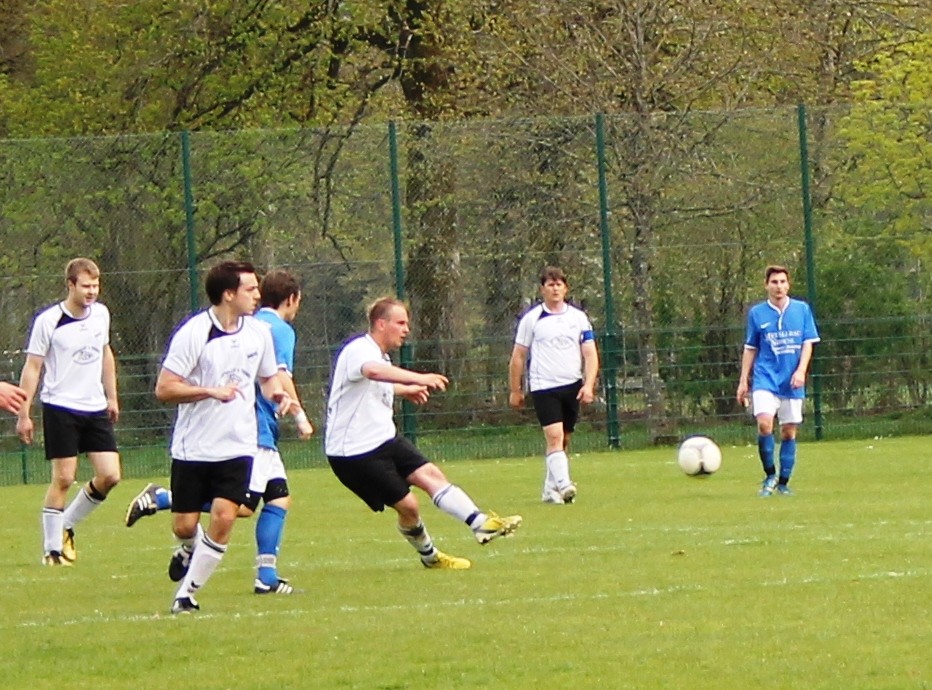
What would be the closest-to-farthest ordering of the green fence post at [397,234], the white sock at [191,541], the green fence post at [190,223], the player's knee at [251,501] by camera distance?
the player's knee at [251,501], the white sock at [191,541], the green fence post at [190,223], the green fence post at [397,234]

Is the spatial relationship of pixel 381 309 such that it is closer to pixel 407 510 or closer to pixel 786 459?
pixel 407 510

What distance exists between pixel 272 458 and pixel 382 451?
660 millimetres

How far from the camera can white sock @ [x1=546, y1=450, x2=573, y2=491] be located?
15836 millimetres

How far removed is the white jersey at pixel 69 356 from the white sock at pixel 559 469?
4323mm

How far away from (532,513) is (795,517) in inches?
90.7

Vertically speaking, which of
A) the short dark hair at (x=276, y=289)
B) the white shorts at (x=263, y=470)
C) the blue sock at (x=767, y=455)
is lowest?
the blue sock at (x=767, y=455)

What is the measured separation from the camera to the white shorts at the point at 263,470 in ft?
34.1

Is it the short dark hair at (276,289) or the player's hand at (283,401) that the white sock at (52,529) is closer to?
the short dark hair at (276,289)

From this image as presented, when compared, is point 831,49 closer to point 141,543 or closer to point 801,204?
point 801,204

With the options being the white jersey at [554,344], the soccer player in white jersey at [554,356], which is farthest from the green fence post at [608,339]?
the white jersey at [554,344]

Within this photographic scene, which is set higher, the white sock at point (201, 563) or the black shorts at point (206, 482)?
the black shorts at point (206, 482)

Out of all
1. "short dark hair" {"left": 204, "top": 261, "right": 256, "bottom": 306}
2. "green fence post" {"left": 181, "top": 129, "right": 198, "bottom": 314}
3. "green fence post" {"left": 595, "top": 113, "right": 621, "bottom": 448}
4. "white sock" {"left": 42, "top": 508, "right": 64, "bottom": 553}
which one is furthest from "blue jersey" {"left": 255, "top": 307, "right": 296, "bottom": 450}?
"green fence post" {"left": 595, "top": 113, "right": 621, "bottom": 448}

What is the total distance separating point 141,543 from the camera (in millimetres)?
13883

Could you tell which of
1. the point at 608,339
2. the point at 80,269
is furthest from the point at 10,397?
the point at 608,339
